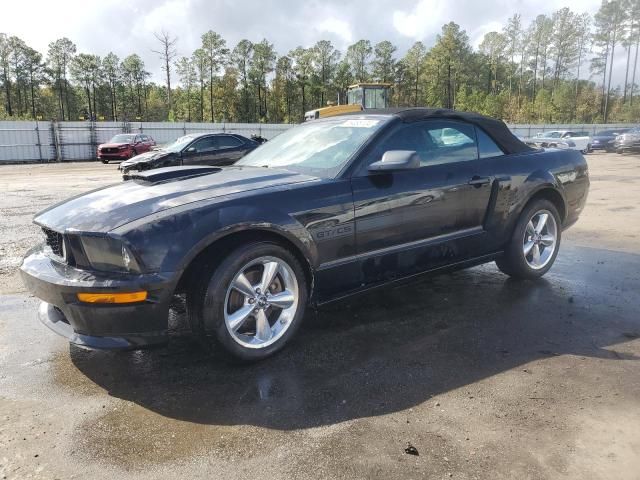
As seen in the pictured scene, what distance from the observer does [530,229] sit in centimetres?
465

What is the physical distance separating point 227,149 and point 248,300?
1203 cm

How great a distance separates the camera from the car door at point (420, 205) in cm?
345

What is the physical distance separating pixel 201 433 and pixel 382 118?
8.33 ft

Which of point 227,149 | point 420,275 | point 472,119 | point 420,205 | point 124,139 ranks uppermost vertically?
point 472,119

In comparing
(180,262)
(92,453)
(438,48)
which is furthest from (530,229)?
(438,48)

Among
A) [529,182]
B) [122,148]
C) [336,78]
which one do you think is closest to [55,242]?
[529,182]

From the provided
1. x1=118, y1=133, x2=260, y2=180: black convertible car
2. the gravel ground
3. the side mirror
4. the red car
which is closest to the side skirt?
the gravel ground

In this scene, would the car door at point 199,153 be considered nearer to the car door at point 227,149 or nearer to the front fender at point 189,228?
the car door at point 227,149

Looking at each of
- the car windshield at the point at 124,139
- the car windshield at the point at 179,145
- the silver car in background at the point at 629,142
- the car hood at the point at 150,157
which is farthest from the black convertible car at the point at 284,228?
the silver car in background at the point at 629,142

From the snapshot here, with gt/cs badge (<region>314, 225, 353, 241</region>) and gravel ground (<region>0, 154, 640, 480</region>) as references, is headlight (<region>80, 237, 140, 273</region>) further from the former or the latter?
gt/cs badge (<region>314, 225, 353, 241</region>)

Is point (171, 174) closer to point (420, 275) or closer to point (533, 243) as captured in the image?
point (420, 275)

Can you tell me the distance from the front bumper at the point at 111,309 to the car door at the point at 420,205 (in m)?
1.35

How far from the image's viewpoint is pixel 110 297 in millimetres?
2635

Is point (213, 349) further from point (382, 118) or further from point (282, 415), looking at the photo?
point (382, 118)
